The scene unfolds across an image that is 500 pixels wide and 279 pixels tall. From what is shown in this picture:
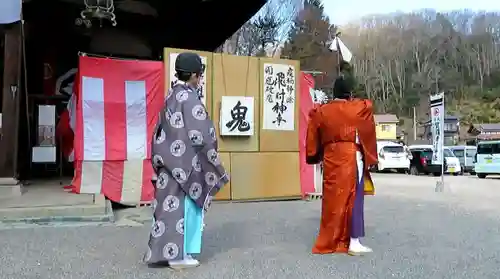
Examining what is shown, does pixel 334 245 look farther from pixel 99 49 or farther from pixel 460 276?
pixel 99 49

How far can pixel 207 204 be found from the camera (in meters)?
4.41

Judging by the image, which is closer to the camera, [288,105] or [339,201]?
[339,201]

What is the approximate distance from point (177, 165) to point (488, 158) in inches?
797

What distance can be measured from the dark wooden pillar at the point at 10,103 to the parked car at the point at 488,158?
1885 centimetres

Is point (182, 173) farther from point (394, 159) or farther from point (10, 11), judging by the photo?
point (394, 159)

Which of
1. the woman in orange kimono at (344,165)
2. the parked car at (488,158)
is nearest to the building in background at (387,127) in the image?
the parked car at (488,158)

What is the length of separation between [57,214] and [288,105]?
4.71 meters

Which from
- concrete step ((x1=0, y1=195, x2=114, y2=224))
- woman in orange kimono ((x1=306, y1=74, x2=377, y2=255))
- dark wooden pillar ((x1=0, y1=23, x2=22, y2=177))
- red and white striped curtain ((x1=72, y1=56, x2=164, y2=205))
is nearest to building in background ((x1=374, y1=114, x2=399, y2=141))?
red and white striped curtain ((x1=72, y1=56, x2=164, y2=205))

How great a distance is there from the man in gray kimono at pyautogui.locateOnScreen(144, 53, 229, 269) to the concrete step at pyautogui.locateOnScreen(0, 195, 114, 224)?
296 centimetres

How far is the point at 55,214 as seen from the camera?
22.5 ft

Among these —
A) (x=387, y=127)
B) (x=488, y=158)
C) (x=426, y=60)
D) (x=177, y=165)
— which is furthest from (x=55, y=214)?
(x=426, y=60)

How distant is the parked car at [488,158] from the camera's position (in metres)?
21.2

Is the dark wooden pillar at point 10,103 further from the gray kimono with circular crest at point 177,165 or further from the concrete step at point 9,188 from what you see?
the gray kimono with circular crest at point 177,165

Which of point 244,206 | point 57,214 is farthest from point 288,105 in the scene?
point 57,214
